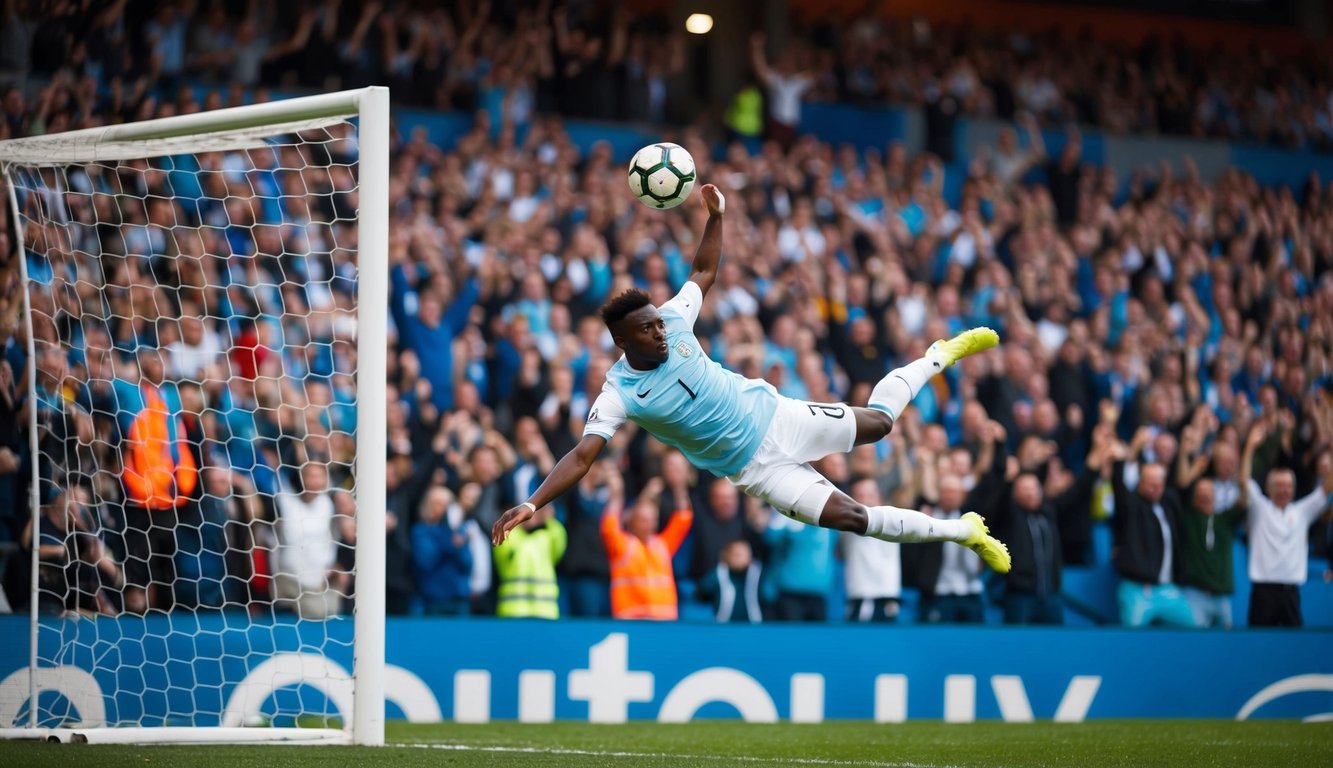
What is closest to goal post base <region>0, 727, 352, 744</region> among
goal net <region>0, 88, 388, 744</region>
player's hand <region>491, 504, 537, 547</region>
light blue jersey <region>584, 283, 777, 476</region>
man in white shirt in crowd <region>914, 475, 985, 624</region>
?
goal net <region>0, 88, 388, 744</region>

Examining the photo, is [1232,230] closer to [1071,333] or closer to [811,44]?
[1071,333]

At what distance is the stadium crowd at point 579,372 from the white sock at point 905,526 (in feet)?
12.3

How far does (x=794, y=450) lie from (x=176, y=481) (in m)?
4.32

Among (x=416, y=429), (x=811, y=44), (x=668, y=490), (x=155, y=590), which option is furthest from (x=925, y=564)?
(x=811, y=44)

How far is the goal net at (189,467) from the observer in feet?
28.5

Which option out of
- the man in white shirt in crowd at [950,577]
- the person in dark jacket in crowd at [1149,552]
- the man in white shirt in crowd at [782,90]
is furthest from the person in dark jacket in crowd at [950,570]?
the man in white shirt in crowd at [782,90]

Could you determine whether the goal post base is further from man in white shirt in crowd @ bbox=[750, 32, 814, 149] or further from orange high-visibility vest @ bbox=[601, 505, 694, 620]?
man in white shirt in crowd @ bbox=[750, 32, 814, 149]

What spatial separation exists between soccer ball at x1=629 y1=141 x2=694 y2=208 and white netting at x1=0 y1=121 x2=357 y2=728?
5.28ft

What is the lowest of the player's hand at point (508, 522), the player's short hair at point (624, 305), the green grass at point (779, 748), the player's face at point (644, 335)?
the green grass at point (779, 748)

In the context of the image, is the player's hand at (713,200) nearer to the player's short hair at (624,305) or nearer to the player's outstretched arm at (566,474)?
the player's short hair at (624,305)

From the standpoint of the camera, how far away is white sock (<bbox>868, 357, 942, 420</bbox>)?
8.88m

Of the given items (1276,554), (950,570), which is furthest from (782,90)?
(1276,554)

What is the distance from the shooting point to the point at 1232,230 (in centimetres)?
1992

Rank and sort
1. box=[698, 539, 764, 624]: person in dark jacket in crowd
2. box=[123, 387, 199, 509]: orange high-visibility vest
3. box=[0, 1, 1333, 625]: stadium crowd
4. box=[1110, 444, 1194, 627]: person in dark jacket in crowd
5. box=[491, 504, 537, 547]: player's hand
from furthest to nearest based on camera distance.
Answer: box=[1110, 444, 1194, 627]: person in dark jacket in crowd < box=[698, 539, 764, 624]: person in dark jacket in crowd < box=[0, 1, 1333, 625]: stadium crowd < box=[123, 387, 199, 509]: orange high-visibility vest < box=[491, 504, 537, 547]: player's hand
